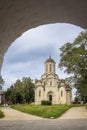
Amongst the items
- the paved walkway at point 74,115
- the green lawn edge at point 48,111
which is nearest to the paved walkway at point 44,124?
the paved walkway at point 74,115

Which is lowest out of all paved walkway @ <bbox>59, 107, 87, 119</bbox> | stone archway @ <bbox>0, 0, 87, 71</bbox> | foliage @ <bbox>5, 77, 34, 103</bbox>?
paved walkway @ <bbox>59, 107, 87, 119</bbox>

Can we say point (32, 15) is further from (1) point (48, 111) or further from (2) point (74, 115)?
(1) point (48, 111)

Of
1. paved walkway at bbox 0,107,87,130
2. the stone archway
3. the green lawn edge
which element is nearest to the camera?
the stone archway

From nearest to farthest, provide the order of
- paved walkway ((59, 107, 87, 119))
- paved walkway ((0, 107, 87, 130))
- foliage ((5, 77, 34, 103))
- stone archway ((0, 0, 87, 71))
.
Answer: stone archway ((0, 0, 87, 71)) → paved walkway ((0, 107, 87, 130)) → paved walkway ((59, 107, 87, 119)) → foliage ((5, 77, 34, 103))

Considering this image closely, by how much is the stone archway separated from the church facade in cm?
7322

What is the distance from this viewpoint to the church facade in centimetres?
7994

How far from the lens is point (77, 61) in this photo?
39.2m

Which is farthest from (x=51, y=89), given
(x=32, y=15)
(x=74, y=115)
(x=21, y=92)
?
(x=32, y=15)

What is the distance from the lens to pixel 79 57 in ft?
129

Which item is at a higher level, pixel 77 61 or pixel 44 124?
pixel 77 61

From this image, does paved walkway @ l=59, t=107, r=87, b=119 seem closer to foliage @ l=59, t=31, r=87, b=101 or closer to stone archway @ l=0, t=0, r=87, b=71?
foliage @ l=59, t=31, r=87, b=101

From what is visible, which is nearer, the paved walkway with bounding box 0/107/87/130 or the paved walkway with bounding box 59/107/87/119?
the paved walkway with bounding box 0/107/87/130

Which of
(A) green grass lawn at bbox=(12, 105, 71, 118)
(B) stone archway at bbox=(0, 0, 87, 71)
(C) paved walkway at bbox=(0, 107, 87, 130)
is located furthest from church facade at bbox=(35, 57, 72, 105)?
(B) stone archway at bbox=(0, 0, 87, 71)

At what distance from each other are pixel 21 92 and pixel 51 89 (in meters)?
9.45
